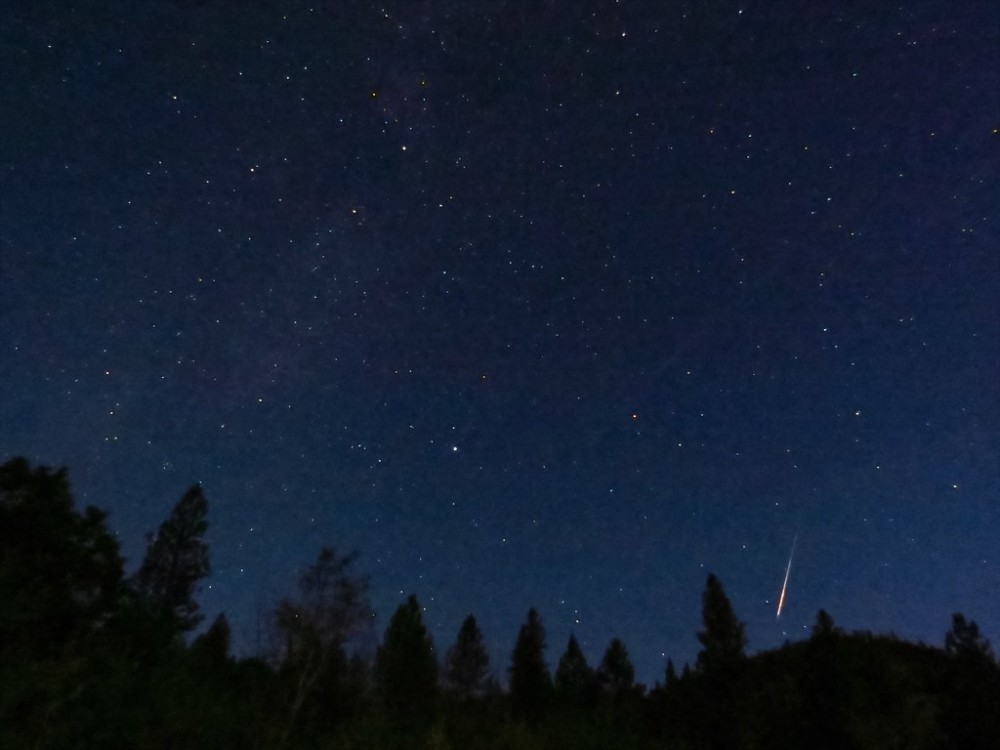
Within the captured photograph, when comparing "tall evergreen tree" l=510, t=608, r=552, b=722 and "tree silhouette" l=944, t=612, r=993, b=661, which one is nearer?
"tree silhouette" l=944, t=612, r=993, b=661

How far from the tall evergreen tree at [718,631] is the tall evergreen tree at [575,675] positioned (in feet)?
45.4

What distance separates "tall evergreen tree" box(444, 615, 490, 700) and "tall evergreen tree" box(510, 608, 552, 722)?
2203 mm

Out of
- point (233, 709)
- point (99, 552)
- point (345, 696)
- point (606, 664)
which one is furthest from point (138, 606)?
point (606, 664)

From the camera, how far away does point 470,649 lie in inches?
2192

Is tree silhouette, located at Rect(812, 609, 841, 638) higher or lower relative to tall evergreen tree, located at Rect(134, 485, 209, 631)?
lower

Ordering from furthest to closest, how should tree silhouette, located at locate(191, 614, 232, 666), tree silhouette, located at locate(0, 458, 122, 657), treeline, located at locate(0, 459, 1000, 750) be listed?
tree silhouette, located at locate(191, 614, 232, 666) → tree silhouette, located at locate(0, 458, 122, 657) → treeline, located at locate(0, 459, 1000, 750)

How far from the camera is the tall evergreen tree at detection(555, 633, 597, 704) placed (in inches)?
2314

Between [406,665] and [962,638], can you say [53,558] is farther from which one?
[962,638]

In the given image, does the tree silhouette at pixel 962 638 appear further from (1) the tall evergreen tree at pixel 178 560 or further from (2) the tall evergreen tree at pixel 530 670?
(1) the tall evergreen tree at pixel 178 560

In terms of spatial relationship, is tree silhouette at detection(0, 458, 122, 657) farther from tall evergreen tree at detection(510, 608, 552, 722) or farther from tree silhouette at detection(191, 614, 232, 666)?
tall evergreen tree at detection(510, 608, 552, 722)

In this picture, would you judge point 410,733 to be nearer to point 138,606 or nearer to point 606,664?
point 138,606

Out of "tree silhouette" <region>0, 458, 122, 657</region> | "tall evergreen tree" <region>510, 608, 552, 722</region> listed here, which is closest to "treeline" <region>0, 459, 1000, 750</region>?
"tree silhouette" <region>0, 458, 122, 657</region>

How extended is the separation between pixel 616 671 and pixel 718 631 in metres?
16.2

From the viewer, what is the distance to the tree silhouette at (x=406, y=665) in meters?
39.3
